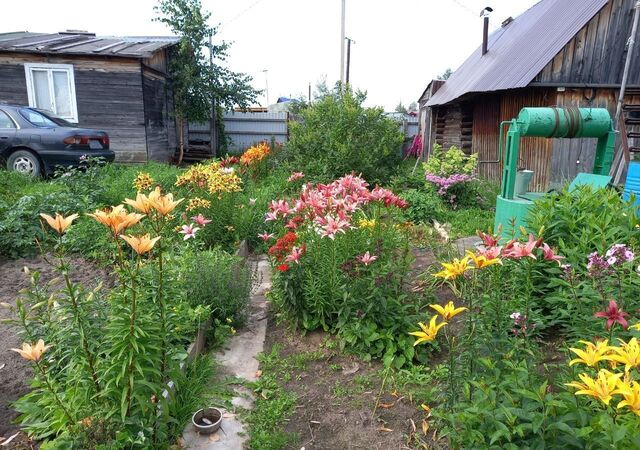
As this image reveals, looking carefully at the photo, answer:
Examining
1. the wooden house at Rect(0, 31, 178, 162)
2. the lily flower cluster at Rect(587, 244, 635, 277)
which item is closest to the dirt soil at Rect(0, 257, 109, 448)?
the lily flower cluster at Rect(587, 244, 635, 277)

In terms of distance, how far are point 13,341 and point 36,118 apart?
7499 mm

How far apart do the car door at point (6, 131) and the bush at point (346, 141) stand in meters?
5.65

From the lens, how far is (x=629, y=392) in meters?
1.34

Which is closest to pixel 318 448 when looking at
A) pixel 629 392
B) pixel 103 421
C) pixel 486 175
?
pixel 103 421

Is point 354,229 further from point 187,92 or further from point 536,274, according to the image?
point 187,92

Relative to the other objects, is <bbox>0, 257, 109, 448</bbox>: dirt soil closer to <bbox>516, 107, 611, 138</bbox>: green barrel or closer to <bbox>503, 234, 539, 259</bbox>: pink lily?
<bbox>503, 234, 539, 259</bbox>: pink lily

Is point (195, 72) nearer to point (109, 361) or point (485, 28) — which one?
point (485, 28)

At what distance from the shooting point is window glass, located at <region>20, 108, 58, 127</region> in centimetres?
912

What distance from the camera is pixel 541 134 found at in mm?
4461

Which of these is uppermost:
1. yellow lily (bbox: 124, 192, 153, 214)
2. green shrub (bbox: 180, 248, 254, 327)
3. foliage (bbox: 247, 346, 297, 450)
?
yellow lily (bbox: 124, 192, 153, 214)

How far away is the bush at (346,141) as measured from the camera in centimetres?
940

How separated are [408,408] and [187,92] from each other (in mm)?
15043

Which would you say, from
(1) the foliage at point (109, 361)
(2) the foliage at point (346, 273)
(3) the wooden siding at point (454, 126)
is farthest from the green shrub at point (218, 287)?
(3) the wooden siding at point (454, 126)

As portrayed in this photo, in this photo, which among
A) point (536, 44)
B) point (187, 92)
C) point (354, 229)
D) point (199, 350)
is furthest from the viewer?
point (187, 92)
